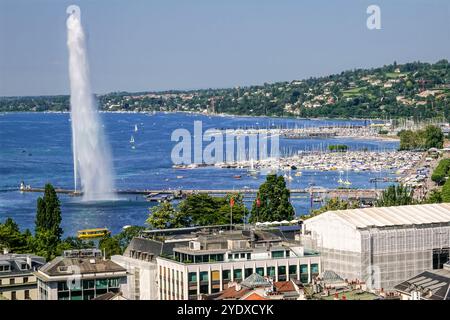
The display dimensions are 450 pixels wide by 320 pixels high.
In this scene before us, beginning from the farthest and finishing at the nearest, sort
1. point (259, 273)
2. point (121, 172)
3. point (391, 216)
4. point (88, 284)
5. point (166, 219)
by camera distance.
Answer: point (121, 172) < point (166, 219) < point (391, 216) < point (259, 273) < point (88, 284)

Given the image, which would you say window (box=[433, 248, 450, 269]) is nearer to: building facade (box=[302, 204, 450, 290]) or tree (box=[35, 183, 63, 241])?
building facade (box=[302, 204, 450, 290])

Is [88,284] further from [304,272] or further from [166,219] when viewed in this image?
[166,219]

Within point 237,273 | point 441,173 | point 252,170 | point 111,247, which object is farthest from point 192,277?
point 252,170

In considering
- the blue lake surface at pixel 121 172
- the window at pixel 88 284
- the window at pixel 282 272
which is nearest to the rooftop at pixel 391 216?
the window at pixel 282 272

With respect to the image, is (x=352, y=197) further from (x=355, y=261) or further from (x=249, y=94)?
(x=249, y=94)

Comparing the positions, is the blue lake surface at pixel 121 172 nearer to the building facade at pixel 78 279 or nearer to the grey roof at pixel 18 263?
the grey roof at pixel 18 263

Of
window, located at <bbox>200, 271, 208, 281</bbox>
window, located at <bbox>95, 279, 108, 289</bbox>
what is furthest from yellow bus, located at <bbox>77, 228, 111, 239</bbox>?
window, located at <bbox>95, 279, 108, 289</bbox>
